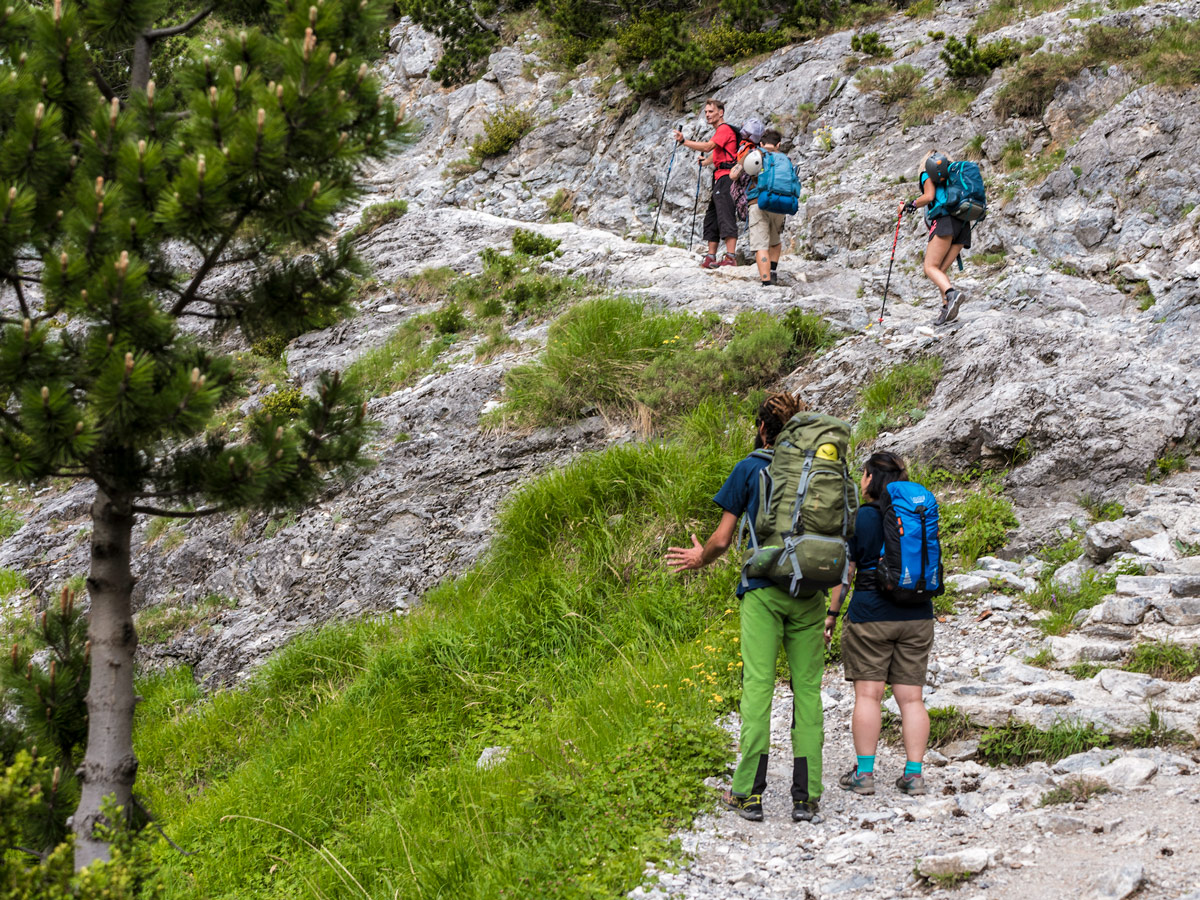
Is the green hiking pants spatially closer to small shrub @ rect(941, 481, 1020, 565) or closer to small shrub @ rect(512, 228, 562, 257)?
small shrub @ rect(941, 481, 1020, 565)

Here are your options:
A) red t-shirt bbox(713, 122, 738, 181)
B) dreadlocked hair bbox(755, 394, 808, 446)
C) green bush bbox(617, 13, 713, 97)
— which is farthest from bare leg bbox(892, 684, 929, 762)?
green bush bbox(617, 13, 713, 97)

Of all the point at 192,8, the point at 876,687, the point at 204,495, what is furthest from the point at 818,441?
the point at 192,8

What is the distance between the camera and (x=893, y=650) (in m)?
5.14

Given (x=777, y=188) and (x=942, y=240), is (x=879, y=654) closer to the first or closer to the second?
(x=942, y=240)

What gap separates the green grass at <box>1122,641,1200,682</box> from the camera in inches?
221

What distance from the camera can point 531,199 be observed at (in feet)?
66.5

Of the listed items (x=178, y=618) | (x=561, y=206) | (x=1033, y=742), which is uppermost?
(x=561, y=206)

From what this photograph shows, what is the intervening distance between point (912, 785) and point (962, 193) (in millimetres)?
7007

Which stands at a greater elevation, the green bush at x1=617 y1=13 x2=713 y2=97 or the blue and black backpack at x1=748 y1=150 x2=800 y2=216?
the green bush at x1=617 y1=13 x2=713 y2=97

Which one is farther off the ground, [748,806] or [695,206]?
[695,206]

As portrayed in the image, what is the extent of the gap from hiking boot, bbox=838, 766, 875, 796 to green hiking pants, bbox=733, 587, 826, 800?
0.40 m

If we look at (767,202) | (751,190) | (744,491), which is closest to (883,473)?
(744,491)

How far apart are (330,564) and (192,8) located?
6.02 meters

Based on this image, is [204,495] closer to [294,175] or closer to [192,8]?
[294,175]
